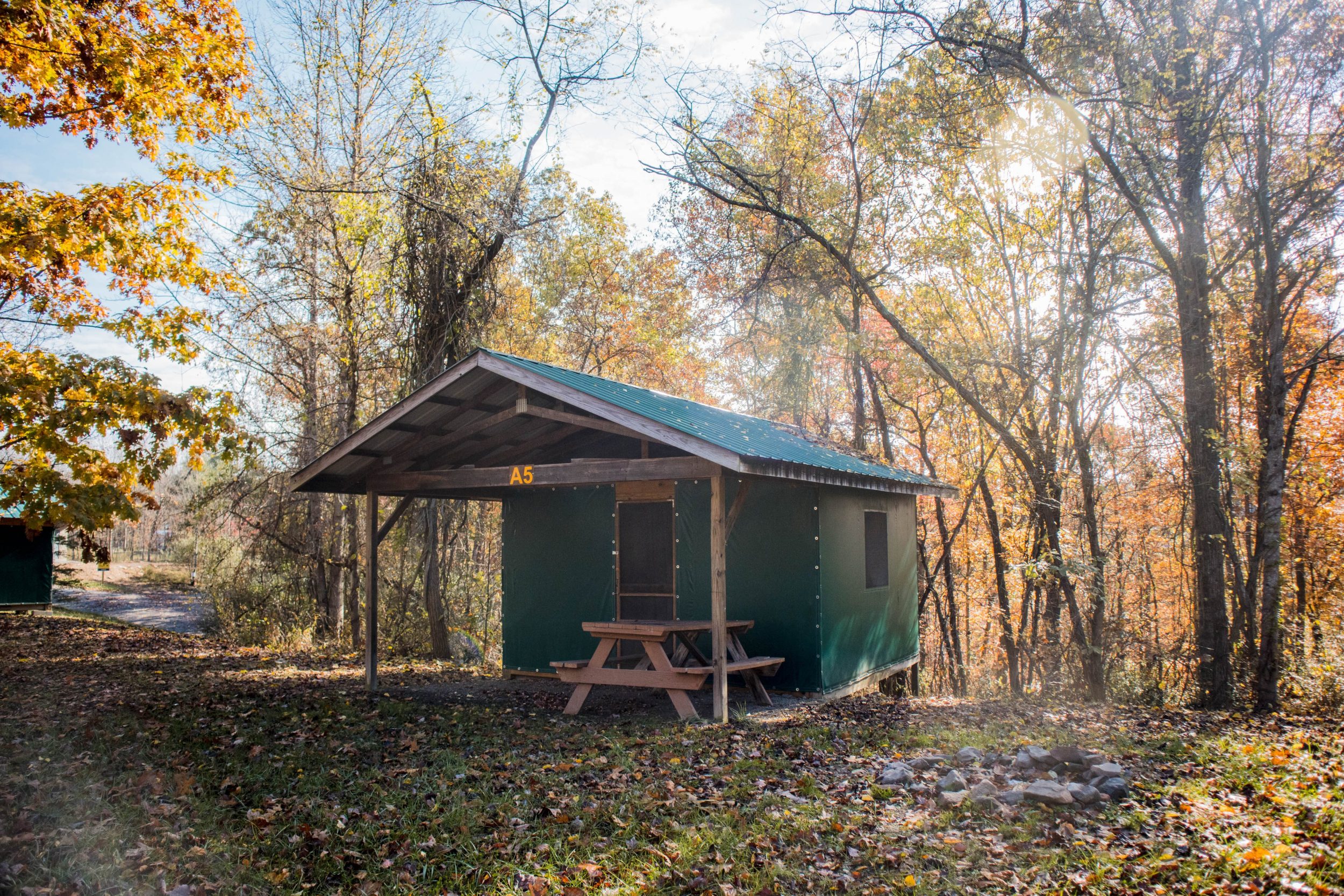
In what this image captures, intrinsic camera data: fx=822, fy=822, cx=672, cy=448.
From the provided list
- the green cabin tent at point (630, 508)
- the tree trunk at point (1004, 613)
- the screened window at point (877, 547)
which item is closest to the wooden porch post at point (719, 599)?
the green cabin tent at point (630, 508)

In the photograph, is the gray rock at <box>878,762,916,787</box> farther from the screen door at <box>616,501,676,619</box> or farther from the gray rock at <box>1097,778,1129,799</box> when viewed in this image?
the screen door at <box>616,501,676,619</box>

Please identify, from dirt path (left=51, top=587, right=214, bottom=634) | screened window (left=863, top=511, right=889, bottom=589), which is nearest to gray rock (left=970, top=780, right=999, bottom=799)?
screened window (left=863, top=511, right=889, bottom=589)

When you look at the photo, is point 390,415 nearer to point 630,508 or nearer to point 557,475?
point 557,475

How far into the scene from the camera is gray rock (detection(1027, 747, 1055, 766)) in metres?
5.36

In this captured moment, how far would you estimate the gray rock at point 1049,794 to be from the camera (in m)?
4.61

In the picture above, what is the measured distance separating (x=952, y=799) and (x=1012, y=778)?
27.4 inches

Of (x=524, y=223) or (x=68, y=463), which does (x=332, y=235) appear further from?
(x=68, y=463)

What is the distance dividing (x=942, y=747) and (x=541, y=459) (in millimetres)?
5689

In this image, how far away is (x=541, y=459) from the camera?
10.1m

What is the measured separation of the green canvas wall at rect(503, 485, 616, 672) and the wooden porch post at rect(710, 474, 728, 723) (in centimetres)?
261

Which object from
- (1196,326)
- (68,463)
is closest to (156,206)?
(68,463)

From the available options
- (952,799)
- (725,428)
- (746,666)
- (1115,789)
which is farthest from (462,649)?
(1115,789)

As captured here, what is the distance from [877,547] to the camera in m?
10.8

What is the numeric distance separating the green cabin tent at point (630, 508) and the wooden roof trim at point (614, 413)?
2 centimetres
